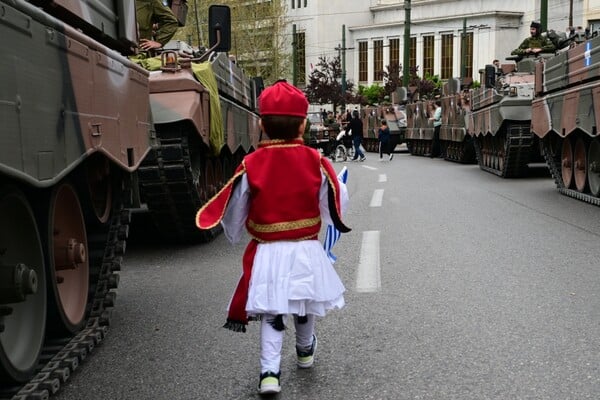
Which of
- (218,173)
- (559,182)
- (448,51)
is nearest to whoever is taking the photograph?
(218,173)

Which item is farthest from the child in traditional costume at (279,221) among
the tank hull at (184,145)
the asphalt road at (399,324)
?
the tank hull at (184,145)

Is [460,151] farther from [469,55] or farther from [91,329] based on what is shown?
[469,55]

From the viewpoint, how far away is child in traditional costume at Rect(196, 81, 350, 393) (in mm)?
3836

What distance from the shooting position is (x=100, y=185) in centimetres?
535

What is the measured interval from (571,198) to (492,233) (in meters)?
4.29

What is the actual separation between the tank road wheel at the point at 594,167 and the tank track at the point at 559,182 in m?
0.14

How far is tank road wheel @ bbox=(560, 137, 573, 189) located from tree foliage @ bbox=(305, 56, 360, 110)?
55.6 m

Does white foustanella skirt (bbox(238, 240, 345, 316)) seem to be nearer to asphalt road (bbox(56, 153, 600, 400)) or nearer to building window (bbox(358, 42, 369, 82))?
asphalt road (bbox(56, 153, 600, 400))

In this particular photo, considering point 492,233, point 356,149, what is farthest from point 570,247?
point 356,149

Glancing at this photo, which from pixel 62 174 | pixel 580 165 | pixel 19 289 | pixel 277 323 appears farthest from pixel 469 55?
pixel 19 289

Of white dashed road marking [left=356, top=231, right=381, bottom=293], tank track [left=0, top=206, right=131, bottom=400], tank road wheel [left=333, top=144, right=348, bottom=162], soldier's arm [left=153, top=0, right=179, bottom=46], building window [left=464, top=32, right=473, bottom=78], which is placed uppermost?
building window [left=464, top=32, right=473, bottom=78]

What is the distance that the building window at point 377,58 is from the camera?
81.0 metres

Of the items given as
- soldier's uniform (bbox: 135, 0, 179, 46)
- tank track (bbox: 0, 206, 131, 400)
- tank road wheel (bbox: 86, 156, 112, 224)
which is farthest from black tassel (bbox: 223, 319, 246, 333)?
soldier's uniform (bbox: 135, 0, 179, 46)

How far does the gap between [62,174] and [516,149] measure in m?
13.7
